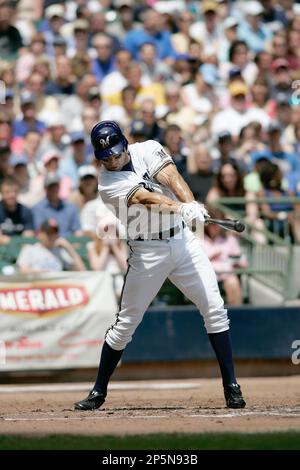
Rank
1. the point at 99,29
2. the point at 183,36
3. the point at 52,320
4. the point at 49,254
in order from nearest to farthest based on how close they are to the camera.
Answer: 1. the point at 52,320
2. the point at 49,254
3. the point at 99,29
4. the point at 183,36

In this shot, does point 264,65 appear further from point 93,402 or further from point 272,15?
point 93,402

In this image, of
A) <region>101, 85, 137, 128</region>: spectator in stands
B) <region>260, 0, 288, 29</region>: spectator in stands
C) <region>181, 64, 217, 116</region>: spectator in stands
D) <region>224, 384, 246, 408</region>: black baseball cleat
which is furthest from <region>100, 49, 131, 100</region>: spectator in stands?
<region>224, 384, 246, 408</region>: black baseball cleat

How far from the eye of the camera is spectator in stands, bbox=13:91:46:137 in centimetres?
1289

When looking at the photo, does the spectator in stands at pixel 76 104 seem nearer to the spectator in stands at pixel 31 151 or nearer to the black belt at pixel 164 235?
the spectator in stands at pixel 31 151

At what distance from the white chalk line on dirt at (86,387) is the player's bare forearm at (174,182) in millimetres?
3477

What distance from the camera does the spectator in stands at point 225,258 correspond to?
11.4 metres

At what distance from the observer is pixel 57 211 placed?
38.3 ft

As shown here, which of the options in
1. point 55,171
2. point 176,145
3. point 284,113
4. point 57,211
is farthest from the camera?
point 284,113

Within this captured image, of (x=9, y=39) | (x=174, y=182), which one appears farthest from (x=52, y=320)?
(x=9, y=39)

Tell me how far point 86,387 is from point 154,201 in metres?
3.92

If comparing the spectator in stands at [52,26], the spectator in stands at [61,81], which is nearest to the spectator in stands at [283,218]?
the spectator in stands at [61,81]
